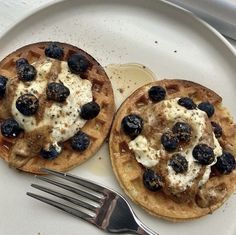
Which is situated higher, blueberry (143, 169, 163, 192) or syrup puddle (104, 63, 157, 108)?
syrup puddle (104, 63, 157, 108)

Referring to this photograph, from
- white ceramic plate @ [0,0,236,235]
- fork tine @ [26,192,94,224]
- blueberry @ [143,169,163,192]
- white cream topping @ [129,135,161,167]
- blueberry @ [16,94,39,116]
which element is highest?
white ceramic plate @ [0,0,236,235]

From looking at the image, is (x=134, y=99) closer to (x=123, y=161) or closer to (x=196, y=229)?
(x=123, y=161)

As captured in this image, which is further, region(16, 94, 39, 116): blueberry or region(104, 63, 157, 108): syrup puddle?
region(104, 63, 157, 108): syrup puddle

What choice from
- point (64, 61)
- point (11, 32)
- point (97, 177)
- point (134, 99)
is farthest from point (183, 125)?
point (11, 32)

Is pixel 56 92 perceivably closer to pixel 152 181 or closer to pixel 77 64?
pixel 77 64

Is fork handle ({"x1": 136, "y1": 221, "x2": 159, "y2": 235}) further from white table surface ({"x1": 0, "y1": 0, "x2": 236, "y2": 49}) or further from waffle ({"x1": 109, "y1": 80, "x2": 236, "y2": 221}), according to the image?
white table surface ({"x1": 0, "y1": 0, "x2": 236, "y2": 49})

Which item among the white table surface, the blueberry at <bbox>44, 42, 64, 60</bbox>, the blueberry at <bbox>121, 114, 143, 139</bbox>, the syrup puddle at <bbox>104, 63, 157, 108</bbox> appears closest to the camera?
the blueberry at <bbox>121, 114, 143, 139</bbox>

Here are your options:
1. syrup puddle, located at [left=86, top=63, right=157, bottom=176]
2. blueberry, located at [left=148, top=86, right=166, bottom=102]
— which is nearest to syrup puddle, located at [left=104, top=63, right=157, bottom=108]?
syrup puddle, located at [left=86, top=63, right=157, bottom=176]

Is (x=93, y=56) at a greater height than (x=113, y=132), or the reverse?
(x=93, y=56)
